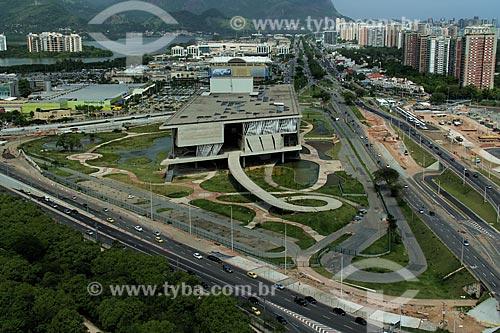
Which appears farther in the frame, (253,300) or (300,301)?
(300,301)

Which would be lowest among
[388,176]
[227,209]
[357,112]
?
[227,209]

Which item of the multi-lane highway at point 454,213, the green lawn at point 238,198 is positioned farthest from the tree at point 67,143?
the multi-lane highway at point 454,213

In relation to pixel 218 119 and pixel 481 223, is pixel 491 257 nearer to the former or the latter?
pixel 481 223

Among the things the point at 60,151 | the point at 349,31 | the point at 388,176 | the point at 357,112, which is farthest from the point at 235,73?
the point at 349,31

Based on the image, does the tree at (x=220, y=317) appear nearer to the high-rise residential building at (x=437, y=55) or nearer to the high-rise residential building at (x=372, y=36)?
the high-rise residential building at (x=437, y=55)

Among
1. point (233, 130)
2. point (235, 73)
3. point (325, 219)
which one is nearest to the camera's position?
point (325, 219)

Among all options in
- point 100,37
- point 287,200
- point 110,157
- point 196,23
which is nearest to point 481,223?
point 287,200

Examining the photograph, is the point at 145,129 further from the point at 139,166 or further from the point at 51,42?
the point at 51,42

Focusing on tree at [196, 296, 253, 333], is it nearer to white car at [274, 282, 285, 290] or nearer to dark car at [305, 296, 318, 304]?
dark car at [305, 296, 318, 304]
